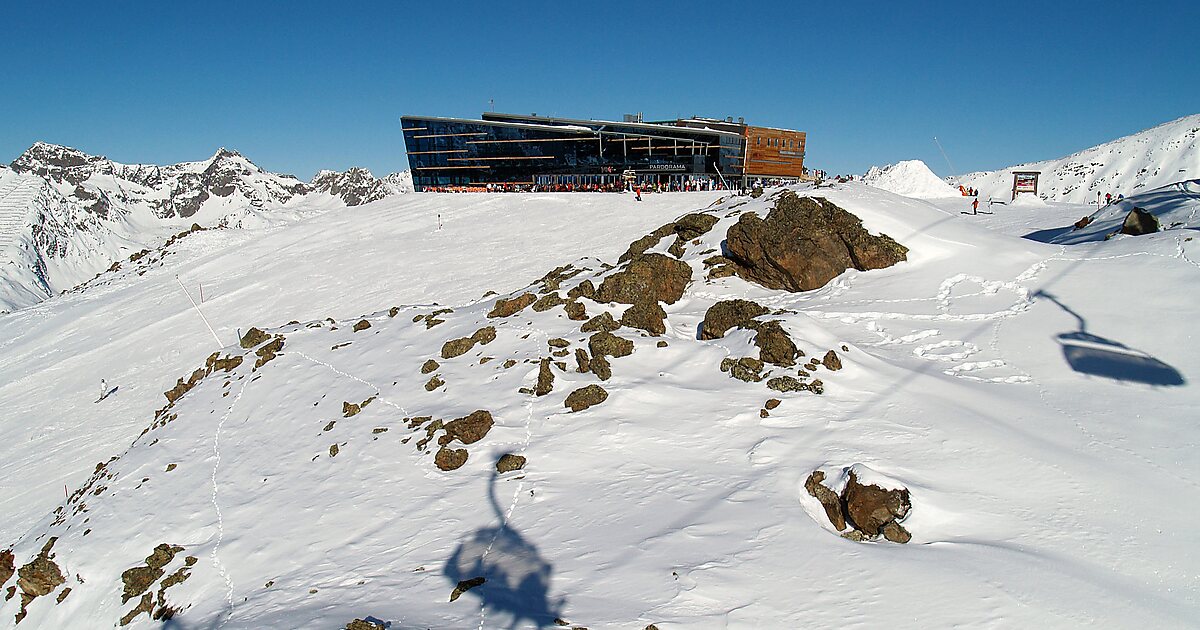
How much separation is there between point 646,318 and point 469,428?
18.7ft

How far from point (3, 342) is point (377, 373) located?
32.8m

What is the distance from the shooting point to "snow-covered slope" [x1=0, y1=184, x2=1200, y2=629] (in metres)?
7.00

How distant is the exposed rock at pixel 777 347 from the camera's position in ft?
39.9

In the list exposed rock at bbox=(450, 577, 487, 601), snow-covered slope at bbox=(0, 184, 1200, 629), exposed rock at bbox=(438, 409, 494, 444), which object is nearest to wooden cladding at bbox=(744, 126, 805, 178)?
snow-covered slope at bbox=(0, 184, 1200, 629)

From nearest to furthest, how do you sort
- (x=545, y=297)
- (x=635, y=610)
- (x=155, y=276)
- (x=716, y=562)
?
(x=635, y=610) < (x=716, y=562) < (x=545, y=297) < (x=155, y=276)

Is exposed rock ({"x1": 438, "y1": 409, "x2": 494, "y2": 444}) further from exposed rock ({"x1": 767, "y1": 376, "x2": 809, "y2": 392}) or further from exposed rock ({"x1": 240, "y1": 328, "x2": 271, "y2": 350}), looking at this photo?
exposed rock ({"x1": 240, "y1": 328, "x2": 271, "y2": 350})

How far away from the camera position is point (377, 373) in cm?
1612

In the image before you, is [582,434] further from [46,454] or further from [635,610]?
[46,454]

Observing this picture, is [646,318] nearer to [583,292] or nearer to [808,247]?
[583,292]

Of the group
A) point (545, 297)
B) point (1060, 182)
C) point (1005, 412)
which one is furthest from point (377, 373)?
point (1060, 182)

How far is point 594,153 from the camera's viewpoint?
54375 mm

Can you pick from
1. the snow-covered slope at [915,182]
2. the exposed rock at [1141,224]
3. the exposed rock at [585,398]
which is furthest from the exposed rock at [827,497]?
the snow-covered slope at [915,182]

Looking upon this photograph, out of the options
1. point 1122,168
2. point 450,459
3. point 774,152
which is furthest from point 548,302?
point 1122,168

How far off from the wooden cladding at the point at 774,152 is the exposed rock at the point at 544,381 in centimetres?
4758
